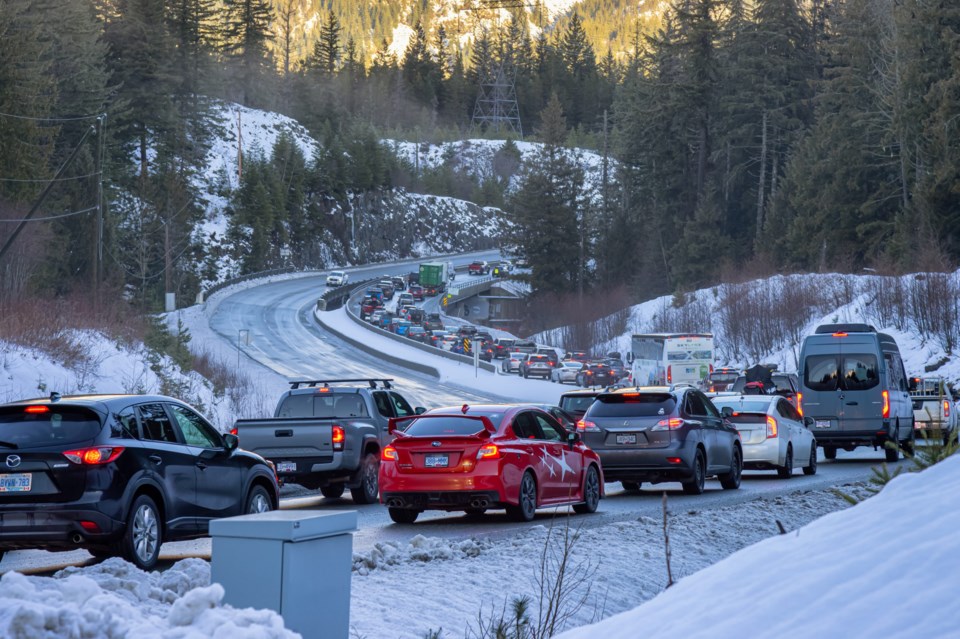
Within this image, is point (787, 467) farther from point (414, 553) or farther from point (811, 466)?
point (414, 553)

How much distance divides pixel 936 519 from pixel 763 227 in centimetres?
8901

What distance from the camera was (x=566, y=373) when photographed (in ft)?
214

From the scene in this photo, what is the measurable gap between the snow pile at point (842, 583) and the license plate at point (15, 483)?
6997mm

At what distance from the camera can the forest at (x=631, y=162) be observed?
65.0 m

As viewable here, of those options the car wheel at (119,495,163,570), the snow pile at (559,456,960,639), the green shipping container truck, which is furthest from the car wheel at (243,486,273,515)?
the green shipping container truck

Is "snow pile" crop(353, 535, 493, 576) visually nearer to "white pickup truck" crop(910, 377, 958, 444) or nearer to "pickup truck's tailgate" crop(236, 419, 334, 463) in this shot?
"white pickup truck" crop(910, 377, 958, 444)

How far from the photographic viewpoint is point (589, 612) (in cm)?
969

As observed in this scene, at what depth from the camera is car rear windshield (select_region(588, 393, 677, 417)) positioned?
19.4 m

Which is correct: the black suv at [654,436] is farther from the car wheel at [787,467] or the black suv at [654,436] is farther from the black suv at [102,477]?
the black suv at [102,477]

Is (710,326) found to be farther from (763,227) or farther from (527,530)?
(527,530)

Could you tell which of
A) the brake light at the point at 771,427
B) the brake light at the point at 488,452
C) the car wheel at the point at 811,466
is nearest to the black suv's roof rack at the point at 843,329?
the car wheel at the point at 811,466

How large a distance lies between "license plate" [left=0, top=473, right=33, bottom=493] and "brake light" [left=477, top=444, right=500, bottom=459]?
5.81 meters

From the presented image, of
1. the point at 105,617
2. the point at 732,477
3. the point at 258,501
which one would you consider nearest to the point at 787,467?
the point at 732,477

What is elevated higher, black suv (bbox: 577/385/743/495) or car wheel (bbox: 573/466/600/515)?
black suv (bbox: 577/385/743/495)
